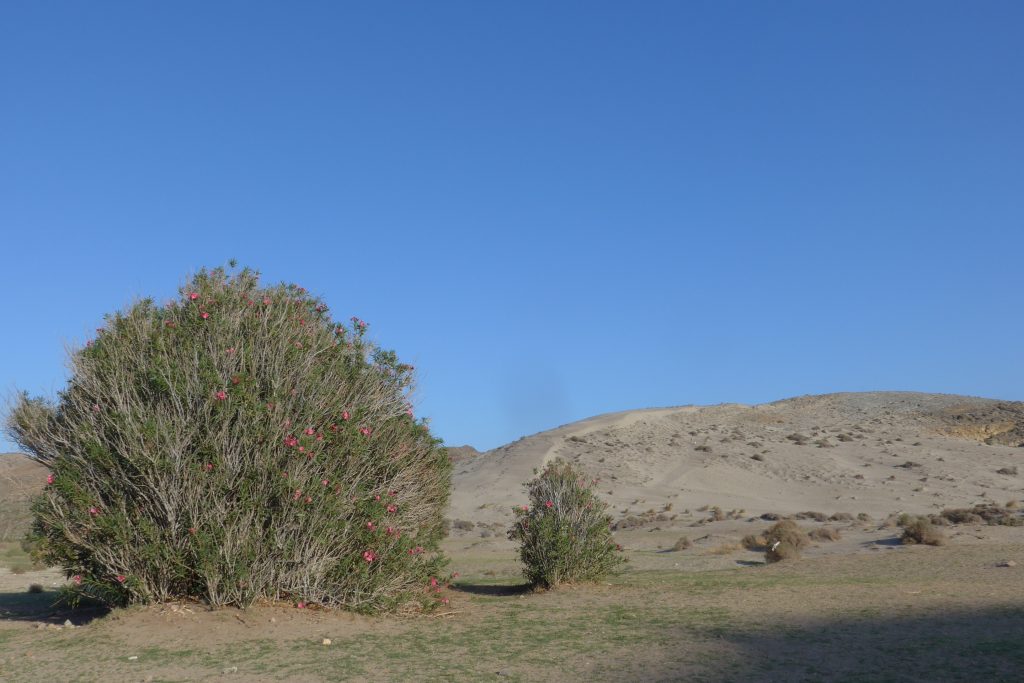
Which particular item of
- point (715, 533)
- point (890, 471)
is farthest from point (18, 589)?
point (890, 471)

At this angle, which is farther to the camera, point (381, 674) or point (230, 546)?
point (230, 546)

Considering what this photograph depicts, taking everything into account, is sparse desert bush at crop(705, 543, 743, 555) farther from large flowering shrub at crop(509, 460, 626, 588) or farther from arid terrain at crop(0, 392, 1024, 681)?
large flowering shrub at crop(509, 460, 626, 588)

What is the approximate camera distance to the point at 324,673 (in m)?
9.50

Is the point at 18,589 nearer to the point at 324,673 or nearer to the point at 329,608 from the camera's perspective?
the point at 329,608

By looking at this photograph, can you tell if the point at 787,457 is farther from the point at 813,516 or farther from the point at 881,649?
the point at 881,649

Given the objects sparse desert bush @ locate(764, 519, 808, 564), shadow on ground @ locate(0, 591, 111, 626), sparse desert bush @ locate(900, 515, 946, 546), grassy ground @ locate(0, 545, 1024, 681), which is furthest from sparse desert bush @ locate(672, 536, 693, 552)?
shadow on ground @ locate(0, 591, 111, 626)

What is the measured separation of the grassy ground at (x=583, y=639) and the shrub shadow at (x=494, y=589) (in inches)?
26.4

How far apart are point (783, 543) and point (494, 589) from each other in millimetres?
9639

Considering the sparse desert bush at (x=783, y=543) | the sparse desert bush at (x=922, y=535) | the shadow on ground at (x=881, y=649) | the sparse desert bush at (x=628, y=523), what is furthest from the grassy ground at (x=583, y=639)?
the sparse desert bush at (x=628, y=523)

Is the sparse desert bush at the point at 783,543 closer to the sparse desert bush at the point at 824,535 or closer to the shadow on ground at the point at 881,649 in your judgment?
the sparse desert bush at the point at 824,535

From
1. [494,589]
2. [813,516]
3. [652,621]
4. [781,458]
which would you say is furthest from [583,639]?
[781,458]

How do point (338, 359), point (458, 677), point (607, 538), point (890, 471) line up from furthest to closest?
point (890, 471) < point (607, 538) < point (338, 359) < point (458, 677)

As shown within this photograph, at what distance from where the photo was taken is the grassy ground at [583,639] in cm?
952

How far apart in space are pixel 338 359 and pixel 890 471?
137 feet
